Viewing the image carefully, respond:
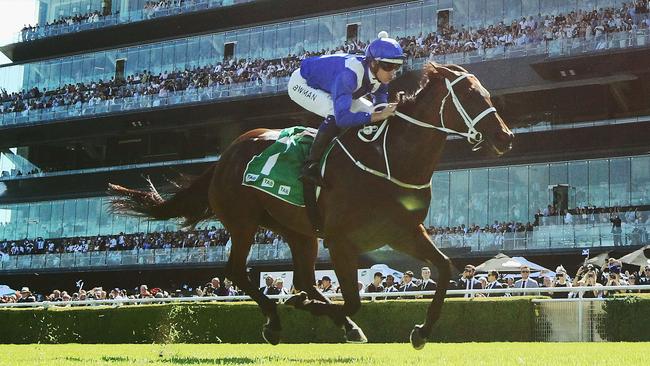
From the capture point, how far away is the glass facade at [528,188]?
84.7ft

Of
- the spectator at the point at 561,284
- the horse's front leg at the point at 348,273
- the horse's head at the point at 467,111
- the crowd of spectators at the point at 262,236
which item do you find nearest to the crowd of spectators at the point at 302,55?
the crowd of spectators at the point at 262,236

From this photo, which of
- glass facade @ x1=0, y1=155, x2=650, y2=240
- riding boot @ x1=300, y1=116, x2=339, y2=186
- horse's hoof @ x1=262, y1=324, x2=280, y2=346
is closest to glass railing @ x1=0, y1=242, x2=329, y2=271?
glass facade @ x1=0, y1=155, x2=650, y2=240

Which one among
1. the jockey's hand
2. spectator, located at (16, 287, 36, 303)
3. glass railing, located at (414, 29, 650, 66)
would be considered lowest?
spectator, located at (16, 287, 36, 303)

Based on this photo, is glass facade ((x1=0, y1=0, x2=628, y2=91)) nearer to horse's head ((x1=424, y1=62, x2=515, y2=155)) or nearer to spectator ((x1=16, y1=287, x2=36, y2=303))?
spectator ((x1=16, y1=287, x2=36, y2=303))

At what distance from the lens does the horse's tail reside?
8477 mm

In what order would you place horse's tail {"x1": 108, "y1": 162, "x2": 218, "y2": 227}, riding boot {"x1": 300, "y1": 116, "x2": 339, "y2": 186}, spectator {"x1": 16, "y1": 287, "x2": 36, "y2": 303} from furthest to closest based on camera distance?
spectator {"x1": 16, "y1": 287, "x2": 36, "y2": 303} → horse's tail {"x1": 108, "y1": 162, "x2": 218, "y2": 227} → riding boot {"x1": 300, "y1": 116, "x2": 339, "y2": 186}

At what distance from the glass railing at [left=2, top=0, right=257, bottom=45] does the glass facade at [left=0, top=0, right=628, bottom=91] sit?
115 cm

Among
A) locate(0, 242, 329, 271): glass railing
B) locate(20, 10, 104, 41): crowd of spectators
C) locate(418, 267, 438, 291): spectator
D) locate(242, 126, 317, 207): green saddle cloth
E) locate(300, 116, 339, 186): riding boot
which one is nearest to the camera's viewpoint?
locate(300, 116, 339, 186): riding boot

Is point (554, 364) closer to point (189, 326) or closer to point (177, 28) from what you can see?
point (189, 326)

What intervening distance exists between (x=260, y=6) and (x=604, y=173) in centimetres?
1487

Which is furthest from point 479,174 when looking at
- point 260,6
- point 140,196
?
point 140,196

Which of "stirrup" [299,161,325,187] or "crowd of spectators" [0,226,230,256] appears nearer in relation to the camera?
"stirrup" [299,161,325,187]

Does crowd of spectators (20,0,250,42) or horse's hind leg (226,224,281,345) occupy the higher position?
crowd of spectators (20,0,250,42)

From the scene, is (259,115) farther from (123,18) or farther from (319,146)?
(319,146)
